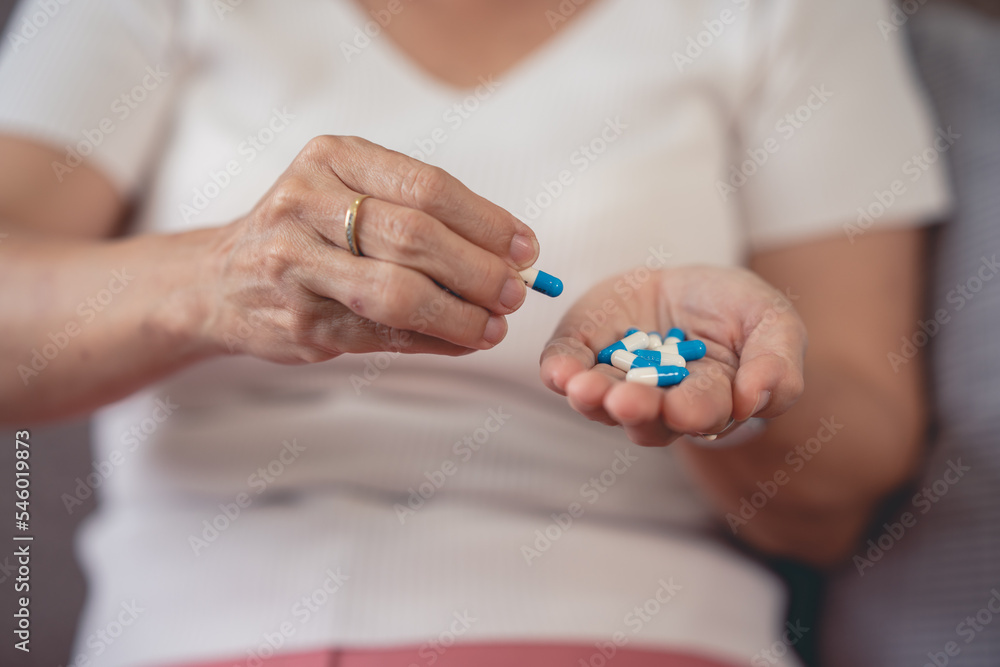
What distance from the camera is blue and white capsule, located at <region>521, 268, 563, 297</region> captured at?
0.62 meters

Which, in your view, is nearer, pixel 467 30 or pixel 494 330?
pixel 494 330

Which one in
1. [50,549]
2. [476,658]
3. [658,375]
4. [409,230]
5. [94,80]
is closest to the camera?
[409,230]

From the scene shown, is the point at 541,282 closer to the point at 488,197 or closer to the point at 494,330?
the point at 494,330

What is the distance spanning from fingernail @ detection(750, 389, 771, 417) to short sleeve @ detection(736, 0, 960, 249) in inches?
20.6

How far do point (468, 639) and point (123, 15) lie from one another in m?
0.94

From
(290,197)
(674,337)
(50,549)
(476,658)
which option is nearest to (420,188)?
(290,197)

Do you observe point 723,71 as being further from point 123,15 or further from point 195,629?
point 195,629

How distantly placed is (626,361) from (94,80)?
0.81 meters

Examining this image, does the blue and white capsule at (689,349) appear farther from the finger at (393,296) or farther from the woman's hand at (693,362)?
the finger at (393,296)

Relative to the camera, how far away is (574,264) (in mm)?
910

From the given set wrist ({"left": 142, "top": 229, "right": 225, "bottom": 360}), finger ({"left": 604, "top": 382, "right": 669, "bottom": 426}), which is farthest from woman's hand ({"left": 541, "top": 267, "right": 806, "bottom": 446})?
wrist ({"left": 142, "top": 229, "right": 225, "bottom": 360})

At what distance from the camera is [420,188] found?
1.67 feet

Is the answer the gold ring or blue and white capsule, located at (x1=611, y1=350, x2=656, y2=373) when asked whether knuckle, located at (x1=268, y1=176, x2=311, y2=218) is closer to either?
the gold ring

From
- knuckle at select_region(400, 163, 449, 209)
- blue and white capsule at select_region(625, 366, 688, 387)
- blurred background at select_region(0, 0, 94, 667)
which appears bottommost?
blurred background at select_region(0, 0, 94, 667)
